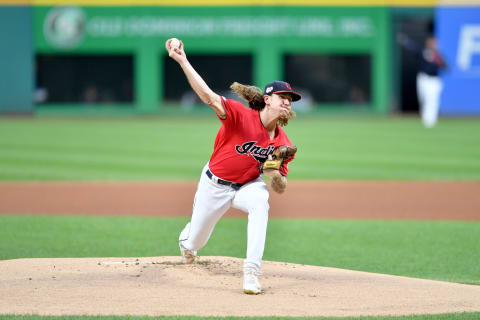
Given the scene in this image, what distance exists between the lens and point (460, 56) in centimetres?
2819

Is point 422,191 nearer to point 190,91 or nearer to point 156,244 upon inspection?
point 156,244

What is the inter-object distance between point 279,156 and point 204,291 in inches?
44.3

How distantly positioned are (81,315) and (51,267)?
159cm

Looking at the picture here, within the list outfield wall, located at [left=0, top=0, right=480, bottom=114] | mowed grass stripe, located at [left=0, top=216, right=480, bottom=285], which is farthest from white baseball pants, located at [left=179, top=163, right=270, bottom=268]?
outfield wall, located at [left=0, top=0, right=480, bottom=114]

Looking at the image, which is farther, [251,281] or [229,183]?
[229,183]

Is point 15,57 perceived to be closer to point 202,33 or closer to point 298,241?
point 202,33

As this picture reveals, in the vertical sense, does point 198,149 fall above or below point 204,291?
below

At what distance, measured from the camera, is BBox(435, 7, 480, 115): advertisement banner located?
91.9 feet

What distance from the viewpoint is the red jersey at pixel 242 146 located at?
5.84 m

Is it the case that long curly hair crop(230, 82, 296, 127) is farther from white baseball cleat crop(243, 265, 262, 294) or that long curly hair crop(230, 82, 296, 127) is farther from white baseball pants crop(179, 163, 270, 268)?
white baseball cleat crop(243, 265, 262, 294)

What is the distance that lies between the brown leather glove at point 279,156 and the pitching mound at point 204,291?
0.91 metres

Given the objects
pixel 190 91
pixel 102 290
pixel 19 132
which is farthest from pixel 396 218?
pixel 190 91

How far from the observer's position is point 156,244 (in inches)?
327

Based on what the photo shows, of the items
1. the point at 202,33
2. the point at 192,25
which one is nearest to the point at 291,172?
the point at 202,33
